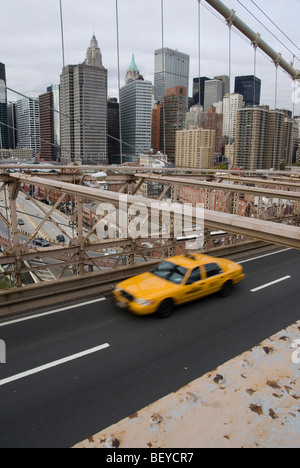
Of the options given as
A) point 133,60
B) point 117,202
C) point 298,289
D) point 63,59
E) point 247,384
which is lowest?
point 298,289

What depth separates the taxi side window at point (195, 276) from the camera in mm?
7966

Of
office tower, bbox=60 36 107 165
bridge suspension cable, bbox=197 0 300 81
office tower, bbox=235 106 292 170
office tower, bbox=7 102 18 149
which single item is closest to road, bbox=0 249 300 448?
office tower, bbox=60 36 107 165

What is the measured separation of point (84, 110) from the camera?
1396 centimetres

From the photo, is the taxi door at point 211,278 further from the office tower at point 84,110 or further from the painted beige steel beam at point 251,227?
the office tower at point 84,110

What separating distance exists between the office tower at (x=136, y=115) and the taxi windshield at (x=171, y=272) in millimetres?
9920

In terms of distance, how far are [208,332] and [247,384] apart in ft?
16.7

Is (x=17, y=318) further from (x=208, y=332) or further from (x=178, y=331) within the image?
(x=208, y=332)

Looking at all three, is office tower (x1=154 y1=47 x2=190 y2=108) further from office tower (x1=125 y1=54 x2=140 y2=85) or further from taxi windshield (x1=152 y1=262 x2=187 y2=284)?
taxi windshield (x1=152 y1=262 x2=187 y2=284)

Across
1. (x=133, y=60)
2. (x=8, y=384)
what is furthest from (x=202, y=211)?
(x=133, y=60)

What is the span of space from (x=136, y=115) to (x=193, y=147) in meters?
14.0

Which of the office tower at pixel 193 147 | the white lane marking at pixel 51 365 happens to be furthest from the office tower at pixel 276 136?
the white lane marking at pixel 51 365

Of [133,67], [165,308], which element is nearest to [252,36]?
[133,67]
